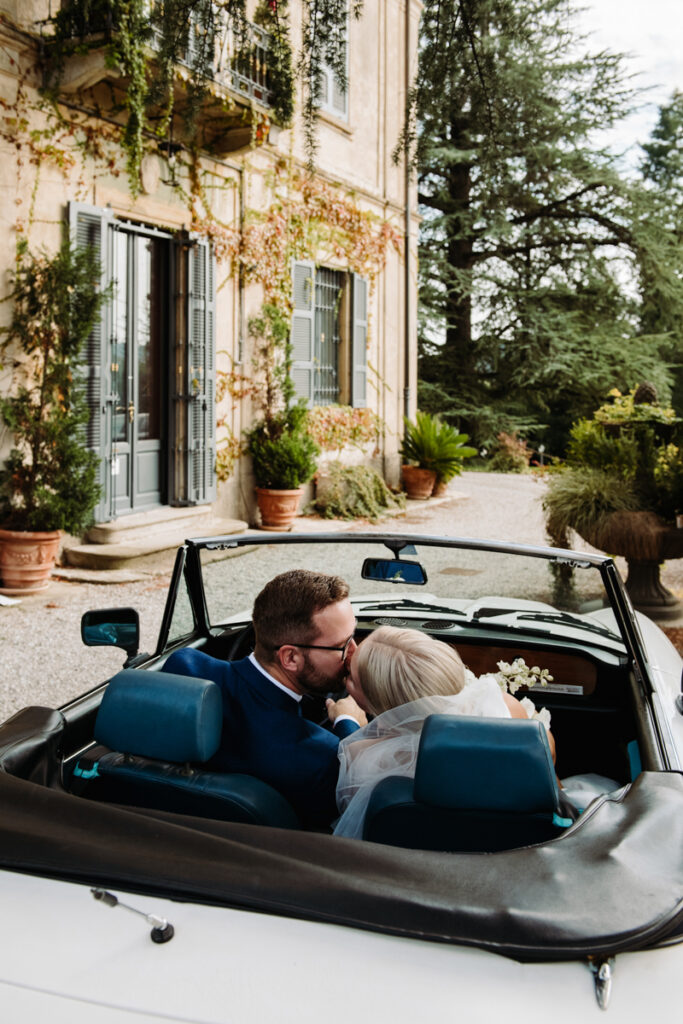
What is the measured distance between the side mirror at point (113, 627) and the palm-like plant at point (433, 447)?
38.9 ft

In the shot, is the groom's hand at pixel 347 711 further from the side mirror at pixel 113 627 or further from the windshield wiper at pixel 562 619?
the windshield wiper at pixel 562 619

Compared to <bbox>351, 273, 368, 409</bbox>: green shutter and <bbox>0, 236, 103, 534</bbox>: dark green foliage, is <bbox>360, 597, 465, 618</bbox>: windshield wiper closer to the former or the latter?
<bbox>0, 236, 103, 534</bbox>: dark green foliage

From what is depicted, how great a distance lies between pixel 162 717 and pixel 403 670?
52 centimetres

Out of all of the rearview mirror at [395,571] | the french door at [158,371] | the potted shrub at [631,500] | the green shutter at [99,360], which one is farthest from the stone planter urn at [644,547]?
the french door at [158,371]

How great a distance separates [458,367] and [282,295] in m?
13.8

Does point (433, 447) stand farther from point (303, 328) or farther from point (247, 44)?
point (247, 44)

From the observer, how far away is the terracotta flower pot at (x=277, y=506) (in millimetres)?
11180

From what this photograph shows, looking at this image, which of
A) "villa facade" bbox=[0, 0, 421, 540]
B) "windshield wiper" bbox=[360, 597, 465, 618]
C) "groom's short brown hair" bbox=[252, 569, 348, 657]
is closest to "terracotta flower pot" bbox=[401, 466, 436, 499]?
"villa facade" bbox=[0, 0, 421, 540]

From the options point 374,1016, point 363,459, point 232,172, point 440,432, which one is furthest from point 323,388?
point 374,1016

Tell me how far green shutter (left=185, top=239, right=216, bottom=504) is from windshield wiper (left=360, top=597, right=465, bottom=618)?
6.92m

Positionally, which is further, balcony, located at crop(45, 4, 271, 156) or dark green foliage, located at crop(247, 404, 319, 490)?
dark green foliage, located at crop(247, 404, 319, 490)

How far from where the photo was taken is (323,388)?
13.2m

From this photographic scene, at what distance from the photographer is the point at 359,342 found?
44.9 ft

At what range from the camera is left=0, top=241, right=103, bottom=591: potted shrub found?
768 centimetres
